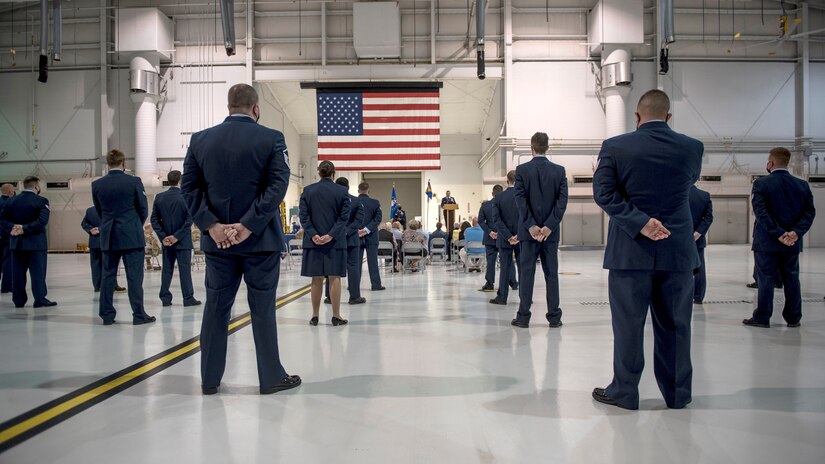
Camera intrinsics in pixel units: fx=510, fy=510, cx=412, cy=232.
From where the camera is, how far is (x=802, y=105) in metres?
18.0

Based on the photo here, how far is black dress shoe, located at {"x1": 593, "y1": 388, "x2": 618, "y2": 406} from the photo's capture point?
253cm

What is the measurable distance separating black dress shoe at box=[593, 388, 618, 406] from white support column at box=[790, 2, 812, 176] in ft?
66.1

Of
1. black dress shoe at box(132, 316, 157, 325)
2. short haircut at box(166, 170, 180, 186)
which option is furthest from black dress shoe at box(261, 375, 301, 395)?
short haircut at box(166, 170, 180, 186)

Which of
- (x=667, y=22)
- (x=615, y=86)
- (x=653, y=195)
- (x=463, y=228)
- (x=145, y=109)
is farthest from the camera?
(x=145, y=109)

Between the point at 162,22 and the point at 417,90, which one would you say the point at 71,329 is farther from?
the point at 162,22

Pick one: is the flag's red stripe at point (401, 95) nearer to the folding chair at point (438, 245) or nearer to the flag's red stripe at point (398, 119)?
the flag's red stripe at point (398, 119)

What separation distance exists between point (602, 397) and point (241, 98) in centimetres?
245

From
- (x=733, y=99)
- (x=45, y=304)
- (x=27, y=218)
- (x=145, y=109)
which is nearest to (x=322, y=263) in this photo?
(x=45, y=304)

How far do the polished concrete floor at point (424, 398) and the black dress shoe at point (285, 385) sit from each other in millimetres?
67

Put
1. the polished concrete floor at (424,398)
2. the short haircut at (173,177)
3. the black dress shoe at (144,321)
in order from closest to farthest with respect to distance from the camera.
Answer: the polished concrete floor at (424,398), the black dress shoe at (144,321), the short haircut at (173,177)

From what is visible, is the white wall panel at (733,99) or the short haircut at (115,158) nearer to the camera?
the short haircut at (115,158)

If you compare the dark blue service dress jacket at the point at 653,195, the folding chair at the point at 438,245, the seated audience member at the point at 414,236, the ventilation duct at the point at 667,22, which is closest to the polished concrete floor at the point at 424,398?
the dark blue service dress jacket at the point at 653,195

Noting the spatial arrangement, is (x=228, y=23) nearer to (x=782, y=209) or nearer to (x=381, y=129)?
(x=381, y=129)

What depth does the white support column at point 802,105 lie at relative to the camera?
A: 1789 cm
